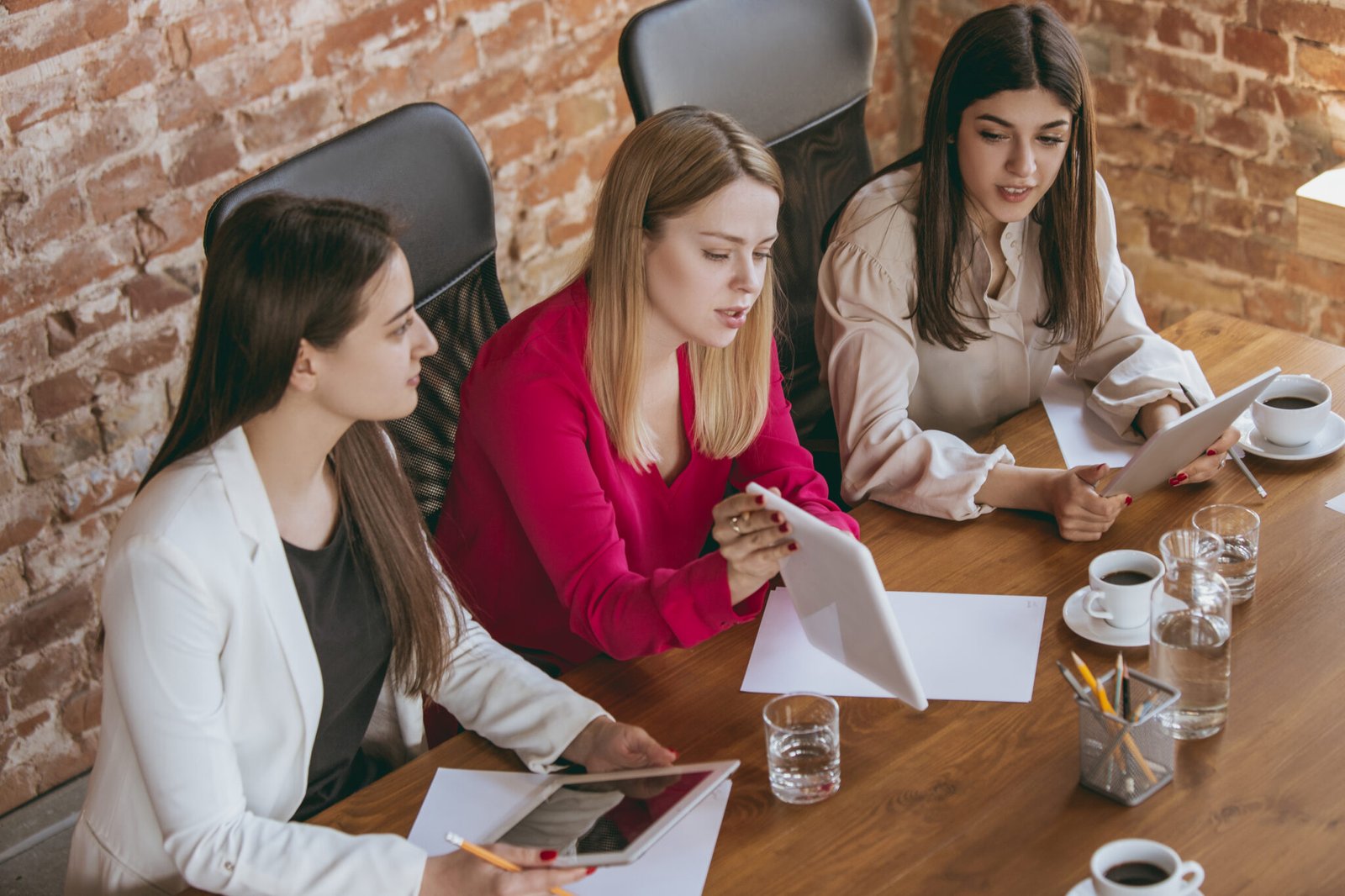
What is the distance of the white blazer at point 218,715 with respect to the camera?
1.35 m

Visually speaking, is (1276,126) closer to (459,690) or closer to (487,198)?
(487,198)

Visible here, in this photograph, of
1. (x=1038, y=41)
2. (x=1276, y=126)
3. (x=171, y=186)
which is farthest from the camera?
(x=1276, y=126)

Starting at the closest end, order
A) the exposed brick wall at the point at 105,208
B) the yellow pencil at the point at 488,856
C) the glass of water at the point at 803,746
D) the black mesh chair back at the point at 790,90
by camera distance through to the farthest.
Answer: the yellow pencil at the point at 488,856 → the glass of water at the point at 803,746 → the black mesh chair back at the point at 790,90 → the exposed brick wall at the point at 105,208

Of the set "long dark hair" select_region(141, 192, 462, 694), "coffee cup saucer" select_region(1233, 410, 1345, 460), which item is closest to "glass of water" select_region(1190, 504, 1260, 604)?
"coffee cup saucer" select_region(1233, 410, 1345, 460)

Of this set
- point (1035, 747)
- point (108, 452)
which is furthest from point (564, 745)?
point (108, 452)

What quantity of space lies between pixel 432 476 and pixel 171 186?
0.88 metres

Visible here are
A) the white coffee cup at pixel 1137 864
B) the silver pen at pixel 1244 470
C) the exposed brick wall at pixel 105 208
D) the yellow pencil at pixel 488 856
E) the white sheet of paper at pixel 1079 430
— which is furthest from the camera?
the exposed brick wall at pixel 105 208

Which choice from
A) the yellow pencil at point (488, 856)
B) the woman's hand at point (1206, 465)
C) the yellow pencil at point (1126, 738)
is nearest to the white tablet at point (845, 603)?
the yellow pencil at point (1126, 738)

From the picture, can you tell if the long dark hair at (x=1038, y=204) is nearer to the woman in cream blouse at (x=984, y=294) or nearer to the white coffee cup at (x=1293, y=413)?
the woman in cream blouse at (x=984, y=294)

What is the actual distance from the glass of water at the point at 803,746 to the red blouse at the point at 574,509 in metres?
0.17

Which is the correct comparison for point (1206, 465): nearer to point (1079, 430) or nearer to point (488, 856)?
point (1079, 430)

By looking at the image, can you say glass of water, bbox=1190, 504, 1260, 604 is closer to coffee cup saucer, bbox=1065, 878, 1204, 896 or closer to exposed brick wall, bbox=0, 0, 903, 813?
coffee cup saucer, bbox=1065, 878, 1204, 896

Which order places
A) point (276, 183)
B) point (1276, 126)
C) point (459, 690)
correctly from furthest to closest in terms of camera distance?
point (1276, 126), point (276, 183), point (459, 690)

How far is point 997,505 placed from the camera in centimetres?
187
